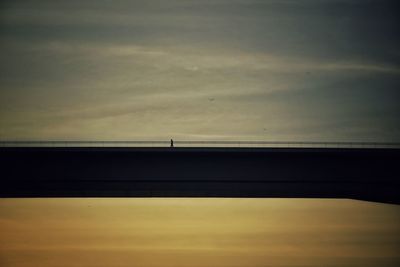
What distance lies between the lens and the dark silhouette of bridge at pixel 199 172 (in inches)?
2995

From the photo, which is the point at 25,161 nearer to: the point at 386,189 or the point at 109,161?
the point at 109,161

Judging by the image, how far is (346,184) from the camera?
3039 inches

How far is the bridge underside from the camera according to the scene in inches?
2995

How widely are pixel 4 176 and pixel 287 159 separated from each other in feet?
94.1

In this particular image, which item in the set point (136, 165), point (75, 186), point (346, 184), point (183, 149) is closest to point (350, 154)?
point (346, 184)

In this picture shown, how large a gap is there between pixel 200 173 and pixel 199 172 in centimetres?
14

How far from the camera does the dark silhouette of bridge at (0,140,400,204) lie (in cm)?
7606

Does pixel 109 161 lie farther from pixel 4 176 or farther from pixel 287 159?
pixel 287 159

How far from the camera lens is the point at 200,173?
76.6 metres

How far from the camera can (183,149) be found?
251ft

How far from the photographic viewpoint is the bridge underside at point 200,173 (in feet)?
250

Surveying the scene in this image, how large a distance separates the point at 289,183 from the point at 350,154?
7.11 m

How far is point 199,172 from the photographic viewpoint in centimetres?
7662

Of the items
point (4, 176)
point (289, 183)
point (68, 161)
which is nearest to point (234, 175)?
point (289, 183)
